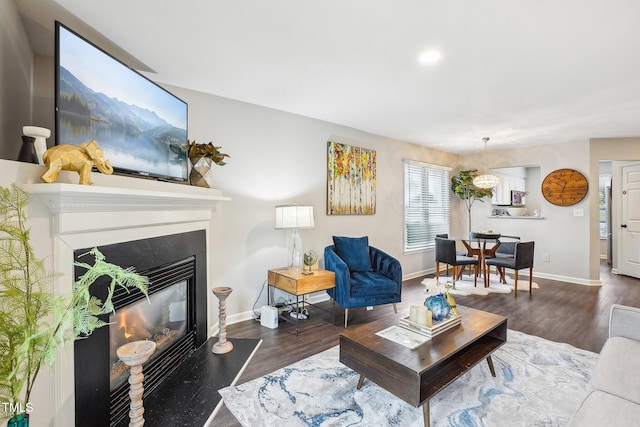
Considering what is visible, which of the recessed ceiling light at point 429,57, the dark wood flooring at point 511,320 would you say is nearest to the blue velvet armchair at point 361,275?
the dark wood flooring at point 511,320

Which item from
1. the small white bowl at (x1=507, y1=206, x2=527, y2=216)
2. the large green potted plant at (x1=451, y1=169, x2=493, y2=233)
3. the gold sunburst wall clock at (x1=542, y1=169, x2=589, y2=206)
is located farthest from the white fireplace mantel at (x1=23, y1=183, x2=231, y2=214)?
the small white bowl at (x1=507, y1=206, x2=527, y2=216)

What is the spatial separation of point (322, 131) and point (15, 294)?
3.58 metres

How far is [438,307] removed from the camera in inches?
83.0

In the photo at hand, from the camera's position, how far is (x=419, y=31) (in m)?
2.01

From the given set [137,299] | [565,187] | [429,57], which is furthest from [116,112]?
[565,187]

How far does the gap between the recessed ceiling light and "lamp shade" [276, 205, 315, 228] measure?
5.88ft

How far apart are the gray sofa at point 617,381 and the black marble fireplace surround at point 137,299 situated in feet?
7.27

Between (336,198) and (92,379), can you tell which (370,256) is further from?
(92,379)

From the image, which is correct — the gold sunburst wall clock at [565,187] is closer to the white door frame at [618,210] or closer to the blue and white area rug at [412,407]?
the white door frame at [618,210]

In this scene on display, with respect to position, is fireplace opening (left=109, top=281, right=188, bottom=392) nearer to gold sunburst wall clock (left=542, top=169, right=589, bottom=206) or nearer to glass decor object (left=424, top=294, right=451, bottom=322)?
glass decor object (left=424, top=294, right=451, bottom=322)

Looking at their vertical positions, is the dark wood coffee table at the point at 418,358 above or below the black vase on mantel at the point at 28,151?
below

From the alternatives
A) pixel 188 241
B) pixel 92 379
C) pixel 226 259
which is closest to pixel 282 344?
pixel 226 259

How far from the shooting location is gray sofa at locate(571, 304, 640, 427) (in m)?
1.17

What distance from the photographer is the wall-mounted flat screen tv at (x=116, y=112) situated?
1539 mm
